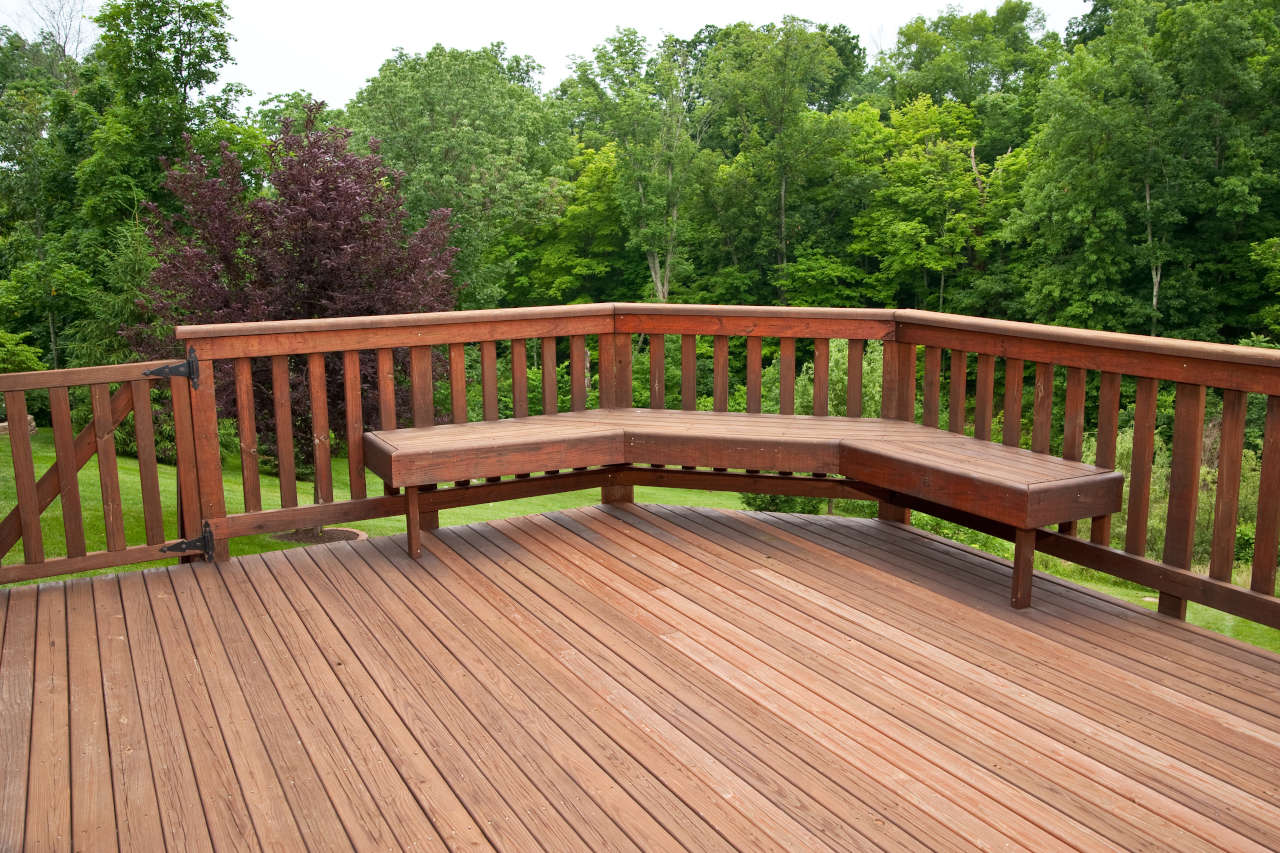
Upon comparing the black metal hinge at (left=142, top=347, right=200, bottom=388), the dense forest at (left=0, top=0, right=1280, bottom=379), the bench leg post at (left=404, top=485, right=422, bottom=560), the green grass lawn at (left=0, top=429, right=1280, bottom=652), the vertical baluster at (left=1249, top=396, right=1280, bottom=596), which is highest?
the dense forest at (left=0, top=0, right=1280, bottom=379)

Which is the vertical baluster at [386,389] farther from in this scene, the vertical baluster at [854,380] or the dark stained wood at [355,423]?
the vertical baluster at [854,380]

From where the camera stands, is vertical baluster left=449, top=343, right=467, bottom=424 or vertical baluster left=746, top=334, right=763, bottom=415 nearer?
vertical baluster left=746, top=334, right=763, bottom=415

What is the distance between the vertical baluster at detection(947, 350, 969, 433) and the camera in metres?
4.13

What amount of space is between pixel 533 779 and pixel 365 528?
6.27m

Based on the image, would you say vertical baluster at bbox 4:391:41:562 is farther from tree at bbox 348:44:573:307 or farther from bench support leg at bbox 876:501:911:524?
tree at bbox 348:44:573:307

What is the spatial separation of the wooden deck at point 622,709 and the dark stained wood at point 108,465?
0.57ft

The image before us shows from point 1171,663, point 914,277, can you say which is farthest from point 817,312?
point 914,277

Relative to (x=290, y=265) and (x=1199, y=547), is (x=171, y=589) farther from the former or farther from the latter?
(x=1199, y=547)

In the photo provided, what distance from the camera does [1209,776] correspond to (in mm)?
2430

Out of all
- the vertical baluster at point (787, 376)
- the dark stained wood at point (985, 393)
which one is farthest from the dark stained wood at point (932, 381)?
the vertical baluster at point (787, 376)

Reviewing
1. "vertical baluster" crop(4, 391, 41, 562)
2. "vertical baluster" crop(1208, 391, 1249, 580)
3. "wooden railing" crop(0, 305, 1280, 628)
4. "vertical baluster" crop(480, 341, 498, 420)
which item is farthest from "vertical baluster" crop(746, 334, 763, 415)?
"vertical baluster" crop(4, 391, 41, 562)

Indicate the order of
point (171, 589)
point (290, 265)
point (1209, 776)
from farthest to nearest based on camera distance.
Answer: point (290, 265) < point (171, 589) < point (1209, 776)

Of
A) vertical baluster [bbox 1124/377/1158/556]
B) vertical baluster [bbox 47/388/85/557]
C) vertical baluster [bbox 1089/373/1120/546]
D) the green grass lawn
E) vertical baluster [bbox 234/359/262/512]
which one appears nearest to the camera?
vertical baluster [bbox 1124/377/1158/556]

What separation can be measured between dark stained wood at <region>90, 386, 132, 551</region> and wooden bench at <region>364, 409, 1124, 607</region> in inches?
35.9
